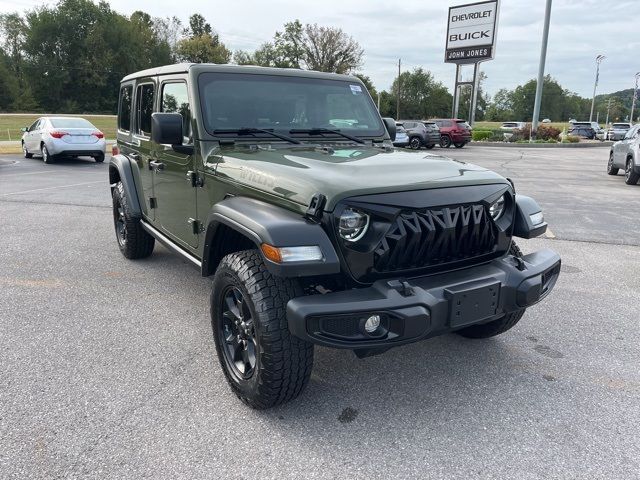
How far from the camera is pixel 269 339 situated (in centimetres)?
250

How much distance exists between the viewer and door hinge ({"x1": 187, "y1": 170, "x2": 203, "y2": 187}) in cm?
352

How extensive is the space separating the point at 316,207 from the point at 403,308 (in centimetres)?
63

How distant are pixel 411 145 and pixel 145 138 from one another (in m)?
20.9

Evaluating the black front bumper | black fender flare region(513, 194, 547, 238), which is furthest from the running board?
black fender flare region(513, 194, 547, 238)

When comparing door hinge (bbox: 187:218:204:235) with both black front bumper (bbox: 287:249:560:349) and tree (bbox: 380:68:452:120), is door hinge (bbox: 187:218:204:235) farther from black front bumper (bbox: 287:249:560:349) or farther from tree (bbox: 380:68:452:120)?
tree (bbox: 380:68:452:120)

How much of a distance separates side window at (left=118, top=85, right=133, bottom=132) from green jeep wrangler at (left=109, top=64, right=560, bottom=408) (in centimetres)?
155

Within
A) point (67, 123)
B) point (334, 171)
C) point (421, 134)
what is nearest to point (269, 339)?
point (334, 171)

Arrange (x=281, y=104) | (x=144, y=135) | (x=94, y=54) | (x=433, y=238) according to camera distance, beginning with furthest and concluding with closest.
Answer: (x=94, y=54)
(x=144, y=135)
(x=281, y=104)
(x=433, y=238)

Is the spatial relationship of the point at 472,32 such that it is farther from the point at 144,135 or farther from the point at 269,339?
the point at 269,339

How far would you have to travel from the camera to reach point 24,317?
13.1ft

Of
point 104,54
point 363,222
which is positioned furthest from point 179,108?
point 104,54

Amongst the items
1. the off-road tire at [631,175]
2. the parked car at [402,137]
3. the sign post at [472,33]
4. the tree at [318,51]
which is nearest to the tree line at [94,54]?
the tree at [318,51]

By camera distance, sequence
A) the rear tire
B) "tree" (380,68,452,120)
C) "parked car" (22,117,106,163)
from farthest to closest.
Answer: "tree" (380,68,452,120) → the rear tire → "parked car" (22,117,106,163)

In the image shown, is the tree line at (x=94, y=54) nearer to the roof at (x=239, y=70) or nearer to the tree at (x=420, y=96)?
the tree at (x=420, y=96)
